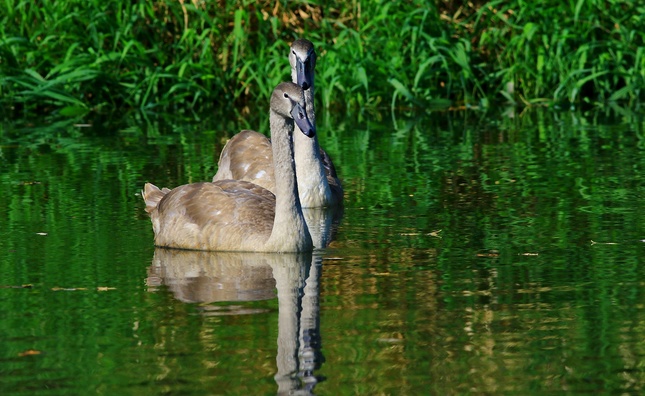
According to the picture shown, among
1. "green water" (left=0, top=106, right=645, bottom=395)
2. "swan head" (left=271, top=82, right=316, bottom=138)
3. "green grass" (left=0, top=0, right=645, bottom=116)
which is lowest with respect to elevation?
"green water" (left=0, top=106, right=645, bottom=395)

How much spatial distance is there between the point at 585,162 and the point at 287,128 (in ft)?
13.9

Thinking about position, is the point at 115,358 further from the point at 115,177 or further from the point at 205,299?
the point at 115,177

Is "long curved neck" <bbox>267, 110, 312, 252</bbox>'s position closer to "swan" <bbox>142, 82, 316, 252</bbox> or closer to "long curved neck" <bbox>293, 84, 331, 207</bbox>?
"swan" <bbox>142, 82, 316, 252</bbox>

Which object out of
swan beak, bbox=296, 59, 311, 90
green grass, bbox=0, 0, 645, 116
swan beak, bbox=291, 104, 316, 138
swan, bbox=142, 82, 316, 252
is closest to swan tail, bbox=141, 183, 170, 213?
swan, bbox=142, 82, 316, 252

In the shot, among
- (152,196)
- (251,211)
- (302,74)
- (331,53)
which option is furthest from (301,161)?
(331,53)

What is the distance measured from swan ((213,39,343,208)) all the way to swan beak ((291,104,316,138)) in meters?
2.09

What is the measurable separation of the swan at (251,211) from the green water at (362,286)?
15cm

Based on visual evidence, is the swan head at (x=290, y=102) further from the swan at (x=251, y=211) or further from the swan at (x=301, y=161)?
the swan at (x=301, y=161)

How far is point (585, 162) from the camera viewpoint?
41.6 ft

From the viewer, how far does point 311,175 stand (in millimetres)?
11180

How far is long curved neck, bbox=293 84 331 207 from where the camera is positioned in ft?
36.3

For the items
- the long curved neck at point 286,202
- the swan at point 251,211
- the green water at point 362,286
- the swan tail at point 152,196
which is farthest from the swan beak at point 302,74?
the long curved neck at point 286,202

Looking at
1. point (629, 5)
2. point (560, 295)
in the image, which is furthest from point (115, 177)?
point (629, 5)

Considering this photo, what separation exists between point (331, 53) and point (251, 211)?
8.44 metres
